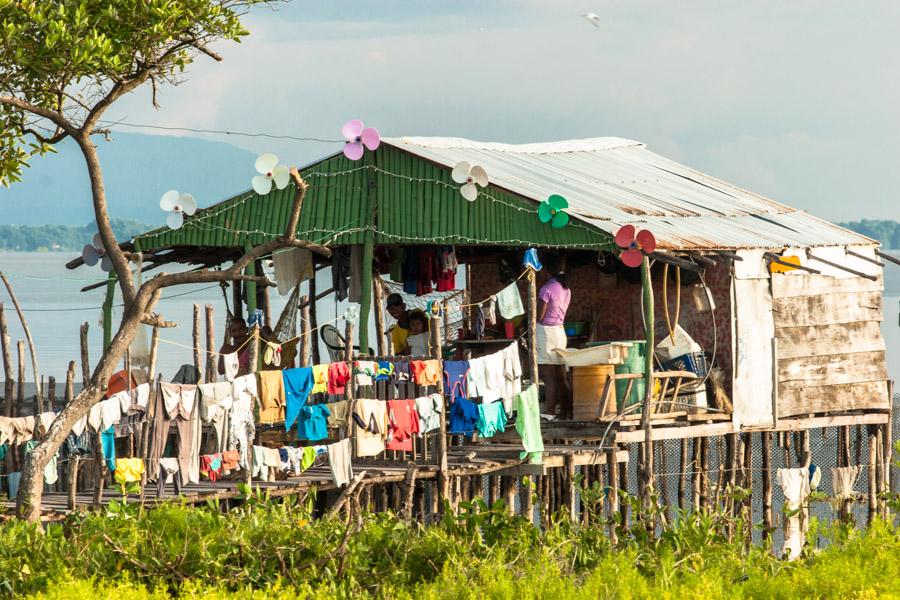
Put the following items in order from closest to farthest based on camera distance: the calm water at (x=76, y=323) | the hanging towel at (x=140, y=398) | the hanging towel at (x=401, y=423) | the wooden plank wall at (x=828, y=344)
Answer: the hanging towel at (x=140, y=398), the hanging towel at (x=401, y=423), the wooden plank wall at (x=828, y=344), the calm water at (x=76, y=323)

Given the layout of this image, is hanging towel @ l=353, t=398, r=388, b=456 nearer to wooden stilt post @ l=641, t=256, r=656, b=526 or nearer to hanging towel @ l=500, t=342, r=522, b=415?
hanging towel @ l=500, t=342, r=522, b=415

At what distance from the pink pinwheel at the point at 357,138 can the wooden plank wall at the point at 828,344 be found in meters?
4.60

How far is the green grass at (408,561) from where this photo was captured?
859 centimetres

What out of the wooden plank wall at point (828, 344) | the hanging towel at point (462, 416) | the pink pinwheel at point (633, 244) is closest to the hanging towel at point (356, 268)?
the hanging towel at point (462, 416)

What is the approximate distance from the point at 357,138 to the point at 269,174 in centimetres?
134

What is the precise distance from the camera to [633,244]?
1411cm

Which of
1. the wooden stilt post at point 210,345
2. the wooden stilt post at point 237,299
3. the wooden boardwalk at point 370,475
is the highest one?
the wooden stilt post at point 237,299

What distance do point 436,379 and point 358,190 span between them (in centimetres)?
292

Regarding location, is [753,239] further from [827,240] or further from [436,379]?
[436,379]

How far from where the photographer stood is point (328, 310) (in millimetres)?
73250

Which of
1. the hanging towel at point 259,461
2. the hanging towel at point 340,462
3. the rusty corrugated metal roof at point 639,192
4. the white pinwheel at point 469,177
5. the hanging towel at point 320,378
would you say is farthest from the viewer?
the rusty corrugated metal roof at point 639,192

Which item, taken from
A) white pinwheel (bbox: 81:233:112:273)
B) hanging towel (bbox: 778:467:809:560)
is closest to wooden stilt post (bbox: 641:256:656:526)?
hanging towel (bbox: 778:467:809:560)

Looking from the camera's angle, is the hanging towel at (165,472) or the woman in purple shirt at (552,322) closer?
the hanging towel at (165,472)

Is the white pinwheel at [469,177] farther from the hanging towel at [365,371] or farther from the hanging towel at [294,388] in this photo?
the hanging towel at [294,388]
